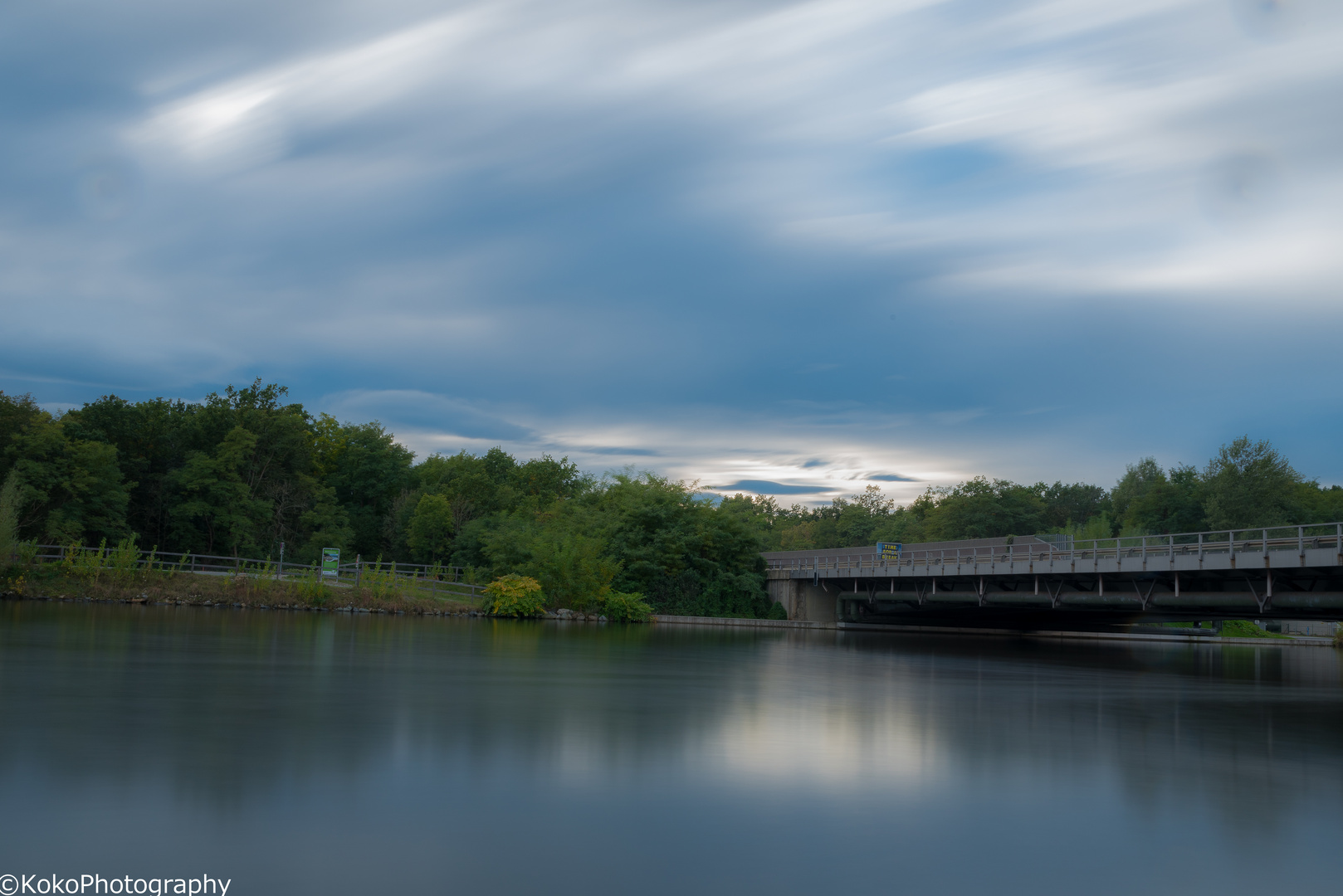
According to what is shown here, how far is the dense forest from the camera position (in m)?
53.9

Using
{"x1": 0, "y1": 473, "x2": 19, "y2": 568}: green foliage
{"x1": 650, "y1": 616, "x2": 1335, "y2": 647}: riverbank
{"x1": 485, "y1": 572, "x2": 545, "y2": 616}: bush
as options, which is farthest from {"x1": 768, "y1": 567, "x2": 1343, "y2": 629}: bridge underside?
{"x1": 0, "y1": 473, "x2": 19, "y2": 568}: green foliage

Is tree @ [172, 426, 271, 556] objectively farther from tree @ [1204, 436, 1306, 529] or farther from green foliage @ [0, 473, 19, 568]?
tree @ [1204, 436, 1306, 529]

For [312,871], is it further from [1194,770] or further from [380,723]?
[1194,770]

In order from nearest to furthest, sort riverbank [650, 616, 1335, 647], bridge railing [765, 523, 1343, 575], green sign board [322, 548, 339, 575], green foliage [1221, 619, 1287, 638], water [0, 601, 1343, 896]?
water [0, 601, 1343, 896] → bridge railing [765, 523, 1343, 575] → green sign board [322, 548, 339, 575] → riverbank [650, 616, 1335, 647] → green foliage [1221, 619, 1287, 638]

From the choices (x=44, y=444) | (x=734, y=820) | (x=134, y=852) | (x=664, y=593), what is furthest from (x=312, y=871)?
(x=44, y=444)

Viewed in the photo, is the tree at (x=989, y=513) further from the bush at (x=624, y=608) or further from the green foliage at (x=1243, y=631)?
the bush at (x=624, y=608)

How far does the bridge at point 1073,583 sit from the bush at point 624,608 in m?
12.8

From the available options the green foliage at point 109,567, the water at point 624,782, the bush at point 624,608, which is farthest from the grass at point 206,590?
the water at point 624,782

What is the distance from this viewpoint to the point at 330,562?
43.4 m

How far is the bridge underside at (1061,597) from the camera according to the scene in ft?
111

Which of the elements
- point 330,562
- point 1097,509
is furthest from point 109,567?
point 1097,509

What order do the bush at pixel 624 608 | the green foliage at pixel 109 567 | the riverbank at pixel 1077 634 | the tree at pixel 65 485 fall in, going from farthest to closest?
the riverbank at pixel 1077 634
the tree at pixel 65 485
the bush at pixel 624 608
the green foliage at pixel 109 567

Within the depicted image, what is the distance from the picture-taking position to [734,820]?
24.8ft

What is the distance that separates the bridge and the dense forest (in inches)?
201
